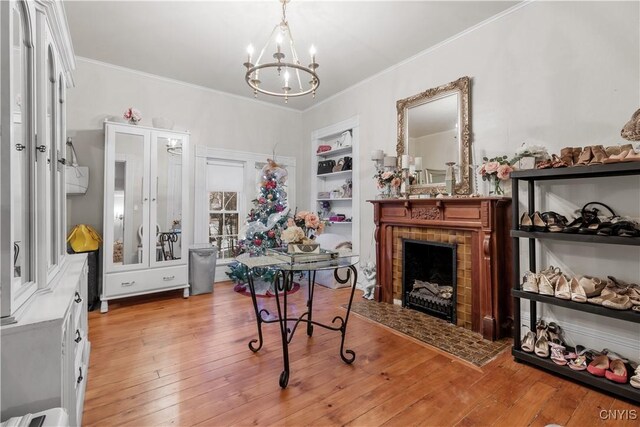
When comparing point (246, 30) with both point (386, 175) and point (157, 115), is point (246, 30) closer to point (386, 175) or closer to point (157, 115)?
point (157, 115)

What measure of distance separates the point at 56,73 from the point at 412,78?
3314 millimetres

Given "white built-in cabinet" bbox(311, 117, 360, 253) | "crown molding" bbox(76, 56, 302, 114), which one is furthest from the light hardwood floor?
"crown molding" bbox(76, 56, 302, 114)

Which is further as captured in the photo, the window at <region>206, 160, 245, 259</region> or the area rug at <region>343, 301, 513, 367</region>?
the window at <region>206, 160, 245, 259</region>

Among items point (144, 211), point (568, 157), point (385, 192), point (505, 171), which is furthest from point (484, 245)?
point (144, 211)

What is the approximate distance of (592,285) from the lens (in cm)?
204

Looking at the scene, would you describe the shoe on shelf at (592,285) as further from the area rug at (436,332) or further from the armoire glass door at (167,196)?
the armoire glass door at (167,196)

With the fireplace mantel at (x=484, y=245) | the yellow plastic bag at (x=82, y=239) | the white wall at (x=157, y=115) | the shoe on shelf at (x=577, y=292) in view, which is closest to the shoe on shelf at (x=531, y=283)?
the shoe on shelf at (x=577, y=292)

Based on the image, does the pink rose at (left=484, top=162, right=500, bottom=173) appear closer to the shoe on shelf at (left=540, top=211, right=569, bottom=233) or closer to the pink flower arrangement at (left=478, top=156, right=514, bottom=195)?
the pink flower arrangement at (left=478, top=156, right=514, bottom=195)

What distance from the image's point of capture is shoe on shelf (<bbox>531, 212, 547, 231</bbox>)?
223 cm

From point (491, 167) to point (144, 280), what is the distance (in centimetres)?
390

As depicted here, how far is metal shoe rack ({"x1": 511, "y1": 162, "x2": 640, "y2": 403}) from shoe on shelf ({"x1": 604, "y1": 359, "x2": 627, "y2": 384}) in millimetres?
32

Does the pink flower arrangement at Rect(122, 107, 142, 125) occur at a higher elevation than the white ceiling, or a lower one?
lower

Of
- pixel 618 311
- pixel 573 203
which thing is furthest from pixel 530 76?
pixel 618 311

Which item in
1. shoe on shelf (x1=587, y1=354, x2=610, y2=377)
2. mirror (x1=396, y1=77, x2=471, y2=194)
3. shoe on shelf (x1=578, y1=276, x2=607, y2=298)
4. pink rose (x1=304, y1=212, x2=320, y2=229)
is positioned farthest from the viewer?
mirror (x1=396, y1=77, x2=471, y2=194)
